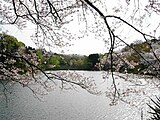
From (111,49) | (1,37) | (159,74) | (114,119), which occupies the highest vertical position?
(1,37)

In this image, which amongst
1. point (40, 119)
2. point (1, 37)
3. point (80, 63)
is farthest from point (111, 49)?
point (80, 63)

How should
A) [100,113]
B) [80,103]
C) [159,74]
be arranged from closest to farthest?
[159,74] < [100,113] < [80,103]

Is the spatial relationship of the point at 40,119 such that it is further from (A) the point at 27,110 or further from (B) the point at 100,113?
(B) the point at 100,113

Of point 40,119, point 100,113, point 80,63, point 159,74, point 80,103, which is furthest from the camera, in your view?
point 80,63

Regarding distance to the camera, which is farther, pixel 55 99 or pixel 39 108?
pixel 55 99

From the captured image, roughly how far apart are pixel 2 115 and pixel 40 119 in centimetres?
176

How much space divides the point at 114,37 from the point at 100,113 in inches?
457

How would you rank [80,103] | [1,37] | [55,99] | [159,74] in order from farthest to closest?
[55,99] → [80,103] → [1,37] → [159,74]

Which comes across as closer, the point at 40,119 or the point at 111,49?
the point at 111,49

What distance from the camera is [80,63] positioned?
1470 inches

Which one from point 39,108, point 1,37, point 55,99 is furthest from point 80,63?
point 1,37

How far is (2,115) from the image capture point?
41.5 feet

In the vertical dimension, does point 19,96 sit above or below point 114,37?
below

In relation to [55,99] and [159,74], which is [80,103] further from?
[159,74]
